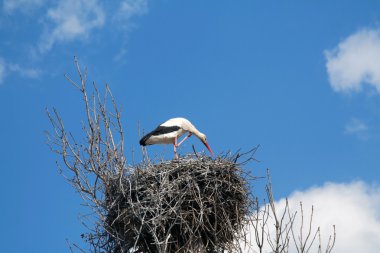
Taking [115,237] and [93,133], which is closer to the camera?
[115,237]

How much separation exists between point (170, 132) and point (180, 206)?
9.80 feet

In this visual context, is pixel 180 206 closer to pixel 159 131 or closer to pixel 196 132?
pixel 159 131

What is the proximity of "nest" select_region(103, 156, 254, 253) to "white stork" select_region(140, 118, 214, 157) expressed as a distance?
2174 millimetres

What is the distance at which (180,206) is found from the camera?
830 cm

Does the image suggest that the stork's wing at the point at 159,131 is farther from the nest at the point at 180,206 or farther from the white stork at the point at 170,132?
the nest at the point at 180,206

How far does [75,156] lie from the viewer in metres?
8.81

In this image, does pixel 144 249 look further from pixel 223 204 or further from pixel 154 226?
pixel 223 204

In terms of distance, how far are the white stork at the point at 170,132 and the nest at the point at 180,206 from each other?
85.6 inches

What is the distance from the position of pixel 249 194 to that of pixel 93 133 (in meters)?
2.39

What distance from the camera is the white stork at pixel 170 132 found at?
1088 centimetres

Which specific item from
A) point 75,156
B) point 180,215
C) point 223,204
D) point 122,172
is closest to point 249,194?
point 223,204

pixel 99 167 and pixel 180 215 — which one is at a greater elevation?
pixel 99 167

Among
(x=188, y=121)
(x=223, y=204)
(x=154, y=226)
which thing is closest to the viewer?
(x=154, y=226)

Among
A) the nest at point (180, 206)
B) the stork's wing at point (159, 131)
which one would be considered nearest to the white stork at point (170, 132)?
the stork's wing at point (159, 131)
